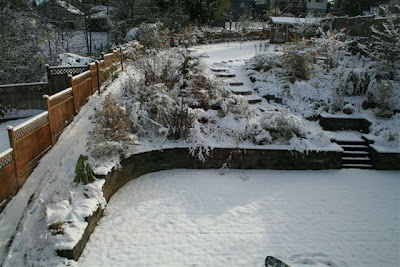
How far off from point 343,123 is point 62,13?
2652 centimetres

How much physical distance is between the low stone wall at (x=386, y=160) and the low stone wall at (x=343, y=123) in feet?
5.76

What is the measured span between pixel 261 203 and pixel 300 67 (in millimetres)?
7621

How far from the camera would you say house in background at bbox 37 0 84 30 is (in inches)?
1043

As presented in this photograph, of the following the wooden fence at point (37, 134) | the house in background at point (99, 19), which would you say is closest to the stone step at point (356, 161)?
the wooden fence at point (37, 134)

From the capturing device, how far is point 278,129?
29.7ft

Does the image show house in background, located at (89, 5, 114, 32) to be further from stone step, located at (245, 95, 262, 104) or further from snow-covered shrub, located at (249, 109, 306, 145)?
snow-covered shrub, located at (249, 109, 306, 145)

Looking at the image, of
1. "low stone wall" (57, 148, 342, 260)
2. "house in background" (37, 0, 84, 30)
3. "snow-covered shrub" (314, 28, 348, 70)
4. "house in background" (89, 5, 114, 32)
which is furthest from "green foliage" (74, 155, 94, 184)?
"house in background" (89, 5, 114, 32)

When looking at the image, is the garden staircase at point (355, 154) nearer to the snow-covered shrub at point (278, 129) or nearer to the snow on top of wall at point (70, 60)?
the snow-covered shrub at point (278, 129)

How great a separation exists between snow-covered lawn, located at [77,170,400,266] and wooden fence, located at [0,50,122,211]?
186 centimetres

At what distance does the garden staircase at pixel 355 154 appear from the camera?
29.6 ft

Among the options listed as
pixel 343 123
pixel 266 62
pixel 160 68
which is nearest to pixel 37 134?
pixel 160 68

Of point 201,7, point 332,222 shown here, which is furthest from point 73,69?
point 201,7

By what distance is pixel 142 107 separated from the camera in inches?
360

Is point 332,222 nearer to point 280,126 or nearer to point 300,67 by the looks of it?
point 280,126
